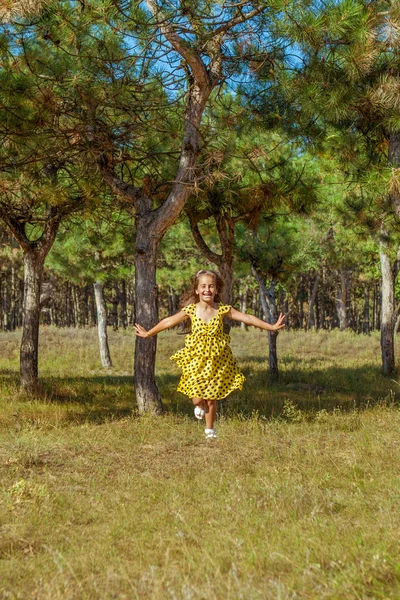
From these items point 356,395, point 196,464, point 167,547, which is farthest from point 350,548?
point 356,395

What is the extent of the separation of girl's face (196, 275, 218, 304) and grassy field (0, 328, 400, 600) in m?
1.64

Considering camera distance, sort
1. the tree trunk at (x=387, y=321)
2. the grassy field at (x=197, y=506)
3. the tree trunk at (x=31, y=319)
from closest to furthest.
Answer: the grassy field at (x=197, y=506) → the tree trunk at (x=31, y=319) → the tree trunk at (x=387, y=321)

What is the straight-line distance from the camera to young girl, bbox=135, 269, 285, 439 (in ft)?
22.8

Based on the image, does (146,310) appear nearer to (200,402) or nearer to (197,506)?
(200,402)

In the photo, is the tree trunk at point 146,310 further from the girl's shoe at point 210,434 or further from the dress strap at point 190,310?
the girl's shoe at point 210,434

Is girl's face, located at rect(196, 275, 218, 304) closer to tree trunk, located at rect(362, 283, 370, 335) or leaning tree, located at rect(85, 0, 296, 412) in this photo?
leaning tree, located at rect(85, 0, 296, 412)

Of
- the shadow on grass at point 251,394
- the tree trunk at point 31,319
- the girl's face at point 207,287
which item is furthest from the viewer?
the tree trunk at point 31,319

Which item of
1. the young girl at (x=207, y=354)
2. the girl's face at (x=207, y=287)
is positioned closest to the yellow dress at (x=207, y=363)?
the young girl at (x=207, y=354)

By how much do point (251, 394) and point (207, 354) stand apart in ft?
17.9

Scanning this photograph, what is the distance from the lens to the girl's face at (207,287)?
6934 millimetres

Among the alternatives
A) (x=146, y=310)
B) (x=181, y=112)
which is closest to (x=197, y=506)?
(x=146, y=310)

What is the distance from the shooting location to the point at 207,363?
6996 mm

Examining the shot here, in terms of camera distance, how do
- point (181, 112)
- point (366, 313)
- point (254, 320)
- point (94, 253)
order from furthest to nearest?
point (366, 313), point (94, 253), point (181, 112), point (254, 320)

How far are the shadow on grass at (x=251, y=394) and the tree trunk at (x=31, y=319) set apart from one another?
1.36ft
